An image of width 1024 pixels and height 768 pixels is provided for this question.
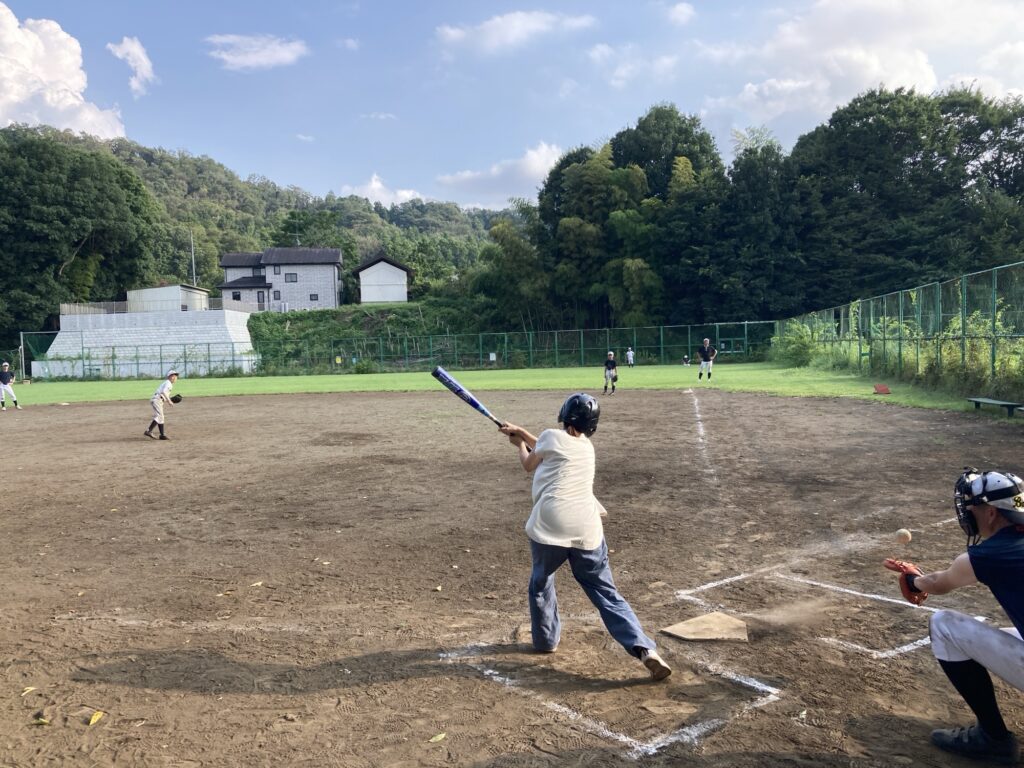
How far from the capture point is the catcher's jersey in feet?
10.2

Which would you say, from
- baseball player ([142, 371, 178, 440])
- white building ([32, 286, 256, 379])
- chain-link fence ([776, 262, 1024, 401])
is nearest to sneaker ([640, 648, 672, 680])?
baseball player ([142, 371, 178, 440])

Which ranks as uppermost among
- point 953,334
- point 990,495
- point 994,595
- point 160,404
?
point 953,334

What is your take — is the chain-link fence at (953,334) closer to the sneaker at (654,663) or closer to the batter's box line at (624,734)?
the batter's box line at (624,734)

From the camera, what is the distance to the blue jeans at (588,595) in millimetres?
4344

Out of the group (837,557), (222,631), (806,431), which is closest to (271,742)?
(222,631)

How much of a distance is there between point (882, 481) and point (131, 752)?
30.2 ft

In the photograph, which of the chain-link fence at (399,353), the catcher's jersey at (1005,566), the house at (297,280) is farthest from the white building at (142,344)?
the catcher's jersey at (1005,566)

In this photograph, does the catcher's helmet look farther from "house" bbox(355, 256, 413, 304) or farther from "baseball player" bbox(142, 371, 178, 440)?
"house" bbox(355, 256, 413, 304)

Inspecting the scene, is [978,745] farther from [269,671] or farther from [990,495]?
[269,671]

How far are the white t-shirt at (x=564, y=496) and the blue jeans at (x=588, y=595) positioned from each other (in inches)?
3.2

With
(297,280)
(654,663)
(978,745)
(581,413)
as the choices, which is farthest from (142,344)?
(978,745)

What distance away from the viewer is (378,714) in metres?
4.00

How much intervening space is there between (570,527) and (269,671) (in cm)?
213

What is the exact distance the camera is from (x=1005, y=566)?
3.14 meters
